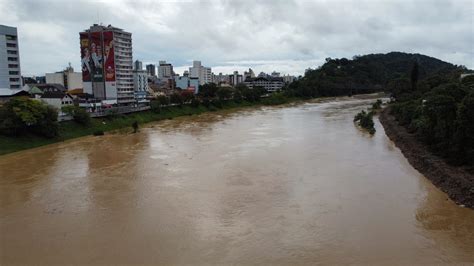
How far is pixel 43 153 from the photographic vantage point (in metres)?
14.5

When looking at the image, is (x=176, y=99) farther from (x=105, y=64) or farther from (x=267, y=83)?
(x=267, y=83)

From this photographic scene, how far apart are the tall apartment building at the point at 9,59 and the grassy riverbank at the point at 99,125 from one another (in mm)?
10682

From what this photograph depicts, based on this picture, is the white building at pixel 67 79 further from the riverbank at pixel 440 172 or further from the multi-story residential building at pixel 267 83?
the riverbank at pixel 440 172

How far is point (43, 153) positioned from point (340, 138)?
1152cm

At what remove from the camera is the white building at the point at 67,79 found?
47500 mm

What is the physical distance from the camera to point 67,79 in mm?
47719

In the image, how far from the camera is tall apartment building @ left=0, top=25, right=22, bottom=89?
2800 centimetres

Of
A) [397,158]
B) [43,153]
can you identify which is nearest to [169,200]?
[397,158]

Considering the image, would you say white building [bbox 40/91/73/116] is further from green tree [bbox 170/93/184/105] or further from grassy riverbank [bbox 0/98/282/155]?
green tree [bbox 170/93/184/105]

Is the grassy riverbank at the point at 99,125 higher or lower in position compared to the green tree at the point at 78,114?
lower

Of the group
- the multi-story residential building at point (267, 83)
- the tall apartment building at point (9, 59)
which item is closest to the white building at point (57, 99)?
the tall apartment building at point (9, 59)

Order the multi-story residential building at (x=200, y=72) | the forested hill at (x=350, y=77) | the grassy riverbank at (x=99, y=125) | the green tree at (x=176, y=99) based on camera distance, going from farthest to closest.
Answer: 1. the multi-story residential building at (x=200, y=72)
2. the forested hill at (x=350, y=77)
3. the green tree at (x=176, y=99)
4. the grassy riverbank at (x=99, y=125)

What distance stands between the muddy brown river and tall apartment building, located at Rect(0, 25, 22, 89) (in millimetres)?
17473

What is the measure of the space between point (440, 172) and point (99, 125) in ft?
54.2
